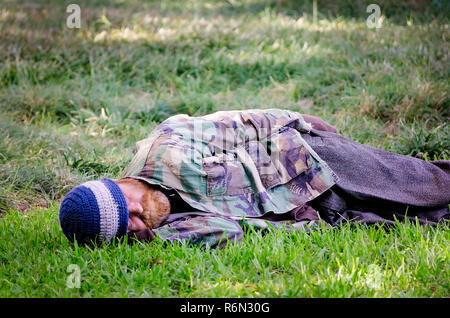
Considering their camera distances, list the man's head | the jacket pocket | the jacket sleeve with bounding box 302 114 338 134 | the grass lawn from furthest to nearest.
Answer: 1. the jacket sleeve with bounding box 302 114 338 134
2. the jacket pocket
3. the man's head
4. the grass lawn

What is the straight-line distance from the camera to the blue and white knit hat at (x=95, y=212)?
2.38 metres

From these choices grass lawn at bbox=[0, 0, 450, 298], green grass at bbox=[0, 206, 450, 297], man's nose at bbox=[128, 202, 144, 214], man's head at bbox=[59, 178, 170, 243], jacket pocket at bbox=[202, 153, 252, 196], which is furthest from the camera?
jacket pocket at bbox=[202, 153, 252, 196]

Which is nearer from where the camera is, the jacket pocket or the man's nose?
the man's nose

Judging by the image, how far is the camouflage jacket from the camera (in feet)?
8.58

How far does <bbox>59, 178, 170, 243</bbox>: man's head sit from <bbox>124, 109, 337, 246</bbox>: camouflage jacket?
0.08m

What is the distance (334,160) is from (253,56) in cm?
340

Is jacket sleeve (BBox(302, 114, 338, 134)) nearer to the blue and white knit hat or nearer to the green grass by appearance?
the green grass

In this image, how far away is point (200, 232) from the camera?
2.52 metres

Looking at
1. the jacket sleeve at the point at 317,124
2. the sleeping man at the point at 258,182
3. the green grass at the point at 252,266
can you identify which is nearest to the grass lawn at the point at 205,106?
the green grass at the point at 252,266

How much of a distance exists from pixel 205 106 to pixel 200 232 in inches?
101

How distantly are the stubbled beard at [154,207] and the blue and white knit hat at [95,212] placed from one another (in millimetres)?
164

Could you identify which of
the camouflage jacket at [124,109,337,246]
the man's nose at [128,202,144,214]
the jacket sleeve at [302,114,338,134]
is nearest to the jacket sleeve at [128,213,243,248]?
the camouflage jacket at [124,109,337,246]

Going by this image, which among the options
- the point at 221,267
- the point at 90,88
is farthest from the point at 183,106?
the point at 221,267

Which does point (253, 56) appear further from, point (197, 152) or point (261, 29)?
point (197, 152)
